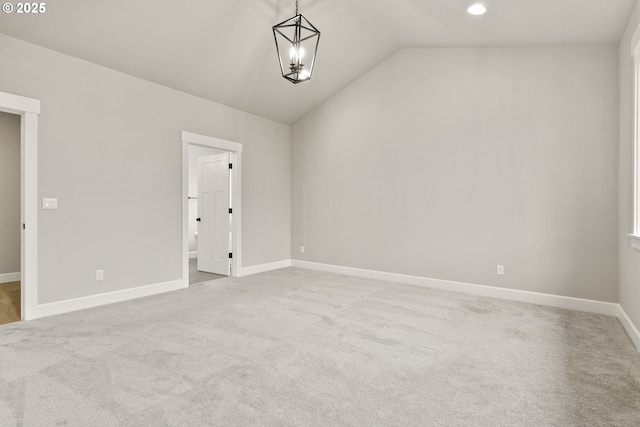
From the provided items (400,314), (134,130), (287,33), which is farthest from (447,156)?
(134,130)

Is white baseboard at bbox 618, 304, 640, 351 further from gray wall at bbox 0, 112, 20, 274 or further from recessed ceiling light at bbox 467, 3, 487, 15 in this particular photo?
gray wall at bbox 0, 112, 20, 274

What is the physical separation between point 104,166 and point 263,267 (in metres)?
2.83

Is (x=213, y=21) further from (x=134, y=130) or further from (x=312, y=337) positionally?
(x=312, y=337)

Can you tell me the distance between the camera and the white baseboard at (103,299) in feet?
11.2

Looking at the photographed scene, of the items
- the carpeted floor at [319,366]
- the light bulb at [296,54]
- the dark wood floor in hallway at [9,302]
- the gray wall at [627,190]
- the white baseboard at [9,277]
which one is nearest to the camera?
the carpeted floor at [319,366]

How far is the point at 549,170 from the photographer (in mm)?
3900

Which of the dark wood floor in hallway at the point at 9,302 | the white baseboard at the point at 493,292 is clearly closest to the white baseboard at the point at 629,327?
the white baseboard at the point at 493,292

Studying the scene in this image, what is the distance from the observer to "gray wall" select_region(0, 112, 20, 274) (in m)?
5.17

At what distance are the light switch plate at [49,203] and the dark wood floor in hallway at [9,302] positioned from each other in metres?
1.13

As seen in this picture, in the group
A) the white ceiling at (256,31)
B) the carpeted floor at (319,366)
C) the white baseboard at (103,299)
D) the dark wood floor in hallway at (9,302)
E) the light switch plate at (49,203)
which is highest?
the white ceiling at (256,31)

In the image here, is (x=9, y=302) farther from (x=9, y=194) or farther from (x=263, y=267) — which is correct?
(x=263, y=267)

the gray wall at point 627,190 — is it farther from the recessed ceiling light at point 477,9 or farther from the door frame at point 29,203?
the door frame at point 29,203

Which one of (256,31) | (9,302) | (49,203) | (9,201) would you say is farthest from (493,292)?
(9,201)

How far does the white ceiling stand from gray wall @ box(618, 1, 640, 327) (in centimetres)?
29
